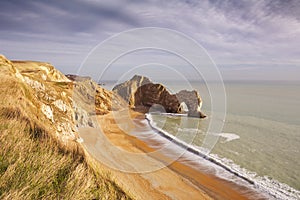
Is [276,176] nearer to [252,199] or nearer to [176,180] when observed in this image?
[252,199]

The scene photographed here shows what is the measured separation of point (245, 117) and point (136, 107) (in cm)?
2238

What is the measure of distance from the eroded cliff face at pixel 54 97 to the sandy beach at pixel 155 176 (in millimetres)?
3166

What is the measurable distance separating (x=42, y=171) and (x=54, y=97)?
35.9 feet

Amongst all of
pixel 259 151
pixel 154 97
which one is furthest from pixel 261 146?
pixel 154 97

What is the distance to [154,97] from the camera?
4453cm

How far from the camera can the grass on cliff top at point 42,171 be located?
3096mm

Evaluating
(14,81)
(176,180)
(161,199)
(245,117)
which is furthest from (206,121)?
(14,81)

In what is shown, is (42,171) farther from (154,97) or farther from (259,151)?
(154,97)

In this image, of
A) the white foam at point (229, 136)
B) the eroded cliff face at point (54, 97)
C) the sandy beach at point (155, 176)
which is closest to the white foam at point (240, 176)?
the sandy beach at point (155, 176)

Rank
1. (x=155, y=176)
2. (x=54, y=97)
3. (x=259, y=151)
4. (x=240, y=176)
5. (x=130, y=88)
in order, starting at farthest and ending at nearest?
(x=130, y=88)
(x=259, y=151)
(x=240, y=176)
(x=54, y=97)
(x=155, y=176)

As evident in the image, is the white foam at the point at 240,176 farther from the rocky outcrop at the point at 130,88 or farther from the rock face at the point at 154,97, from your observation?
the rocky outcrop at the point at 130,88

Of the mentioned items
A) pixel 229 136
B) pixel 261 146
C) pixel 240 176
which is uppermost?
pixel 261 146

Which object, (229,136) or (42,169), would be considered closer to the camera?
(42,169)

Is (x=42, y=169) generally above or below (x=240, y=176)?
above
